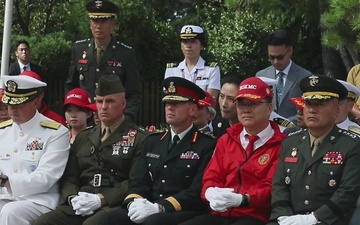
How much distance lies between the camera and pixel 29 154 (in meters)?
6.58

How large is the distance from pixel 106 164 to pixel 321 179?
1964mm

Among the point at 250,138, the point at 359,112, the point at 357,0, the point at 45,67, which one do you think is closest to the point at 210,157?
the point at 250,138

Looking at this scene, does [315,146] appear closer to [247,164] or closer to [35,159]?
[247,164]

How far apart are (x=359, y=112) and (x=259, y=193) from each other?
1.81 metres

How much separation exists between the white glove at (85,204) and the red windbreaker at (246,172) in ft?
3.08

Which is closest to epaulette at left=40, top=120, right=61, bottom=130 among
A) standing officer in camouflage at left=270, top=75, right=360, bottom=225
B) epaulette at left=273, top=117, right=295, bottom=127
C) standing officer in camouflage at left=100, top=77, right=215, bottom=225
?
standing officer in camouflage at left=100, top=77, right=215, bottom=225

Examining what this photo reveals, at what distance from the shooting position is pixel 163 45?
1595 centimetres

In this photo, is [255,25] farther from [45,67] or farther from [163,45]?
[45,67]

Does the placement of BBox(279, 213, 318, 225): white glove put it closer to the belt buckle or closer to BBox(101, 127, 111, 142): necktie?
the belt buckle

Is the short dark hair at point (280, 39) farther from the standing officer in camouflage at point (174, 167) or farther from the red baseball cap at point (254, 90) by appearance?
the red baseball cap at point (254, 90)

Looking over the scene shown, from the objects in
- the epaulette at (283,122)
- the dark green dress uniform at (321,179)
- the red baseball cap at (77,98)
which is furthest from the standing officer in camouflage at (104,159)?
the dark green dress uniform at (321,179)

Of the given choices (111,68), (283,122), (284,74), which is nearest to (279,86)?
(284,74)

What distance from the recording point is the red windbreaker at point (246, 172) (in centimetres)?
571

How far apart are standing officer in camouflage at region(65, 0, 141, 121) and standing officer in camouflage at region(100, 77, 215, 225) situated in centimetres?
116
